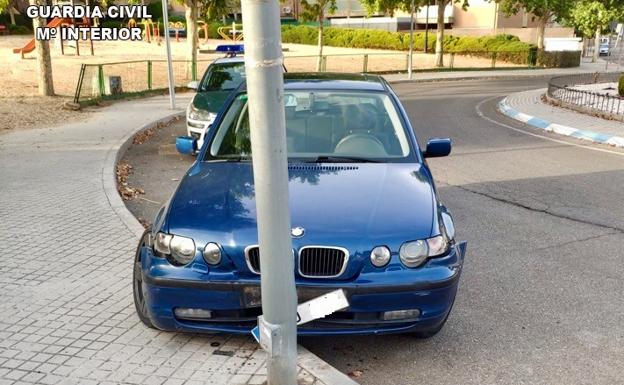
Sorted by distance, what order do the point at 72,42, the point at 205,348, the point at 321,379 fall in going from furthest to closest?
the point at 72,42
the point at 205,348
the point at 321,379

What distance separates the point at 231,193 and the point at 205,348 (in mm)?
1000

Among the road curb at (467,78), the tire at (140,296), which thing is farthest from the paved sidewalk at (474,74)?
the tire at (140,296)

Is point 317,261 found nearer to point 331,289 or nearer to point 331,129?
point 331,289

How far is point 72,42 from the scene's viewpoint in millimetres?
42688

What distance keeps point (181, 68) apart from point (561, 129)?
68.8ft

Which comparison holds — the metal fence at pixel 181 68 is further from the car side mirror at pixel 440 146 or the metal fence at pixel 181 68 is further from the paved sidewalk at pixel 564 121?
the car side mirror at pixel 440 146

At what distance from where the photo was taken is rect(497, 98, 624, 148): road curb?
12.7 metres

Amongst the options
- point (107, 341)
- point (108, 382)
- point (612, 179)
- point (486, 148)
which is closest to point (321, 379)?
point (108, 382)

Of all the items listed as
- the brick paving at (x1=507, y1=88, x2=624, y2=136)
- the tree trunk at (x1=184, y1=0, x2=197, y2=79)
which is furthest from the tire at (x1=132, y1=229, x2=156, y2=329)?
the tree trunk at (x1=184, y1=0, x2=197, y2=79)

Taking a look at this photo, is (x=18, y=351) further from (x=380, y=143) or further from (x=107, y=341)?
(x=380, y=143)

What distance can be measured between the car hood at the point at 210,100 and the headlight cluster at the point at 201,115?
76mm

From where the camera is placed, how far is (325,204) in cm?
382

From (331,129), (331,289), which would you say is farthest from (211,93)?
(331,289)

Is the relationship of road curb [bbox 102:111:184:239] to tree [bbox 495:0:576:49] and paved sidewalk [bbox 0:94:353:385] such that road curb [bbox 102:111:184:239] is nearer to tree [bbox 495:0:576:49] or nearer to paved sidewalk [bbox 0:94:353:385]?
paved sidewalk [bbox 0:94:353:385]
